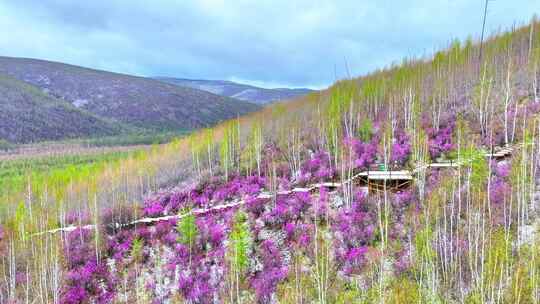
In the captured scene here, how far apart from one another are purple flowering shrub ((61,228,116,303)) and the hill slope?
132190mm

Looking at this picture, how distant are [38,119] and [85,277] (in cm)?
15016

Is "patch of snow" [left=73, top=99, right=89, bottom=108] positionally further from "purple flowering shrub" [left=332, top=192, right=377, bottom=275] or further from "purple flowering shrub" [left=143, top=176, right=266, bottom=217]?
"purple flowering shrub" [left=332, top=192, right=377, bottom=275]

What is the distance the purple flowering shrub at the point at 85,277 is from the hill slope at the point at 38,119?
434 ft

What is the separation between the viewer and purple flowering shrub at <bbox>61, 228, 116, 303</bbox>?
1984cm

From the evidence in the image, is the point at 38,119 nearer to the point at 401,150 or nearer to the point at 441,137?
the point at 401,150

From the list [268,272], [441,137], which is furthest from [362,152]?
[268,272]

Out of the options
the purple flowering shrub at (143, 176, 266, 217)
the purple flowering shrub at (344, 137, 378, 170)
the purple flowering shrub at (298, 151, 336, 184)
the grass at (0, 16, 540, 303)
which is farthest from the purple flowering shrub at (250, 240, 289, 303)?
the purple flowering shrub at (344, 137, 378, 170)

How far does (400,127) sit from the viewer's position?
84.2 ft

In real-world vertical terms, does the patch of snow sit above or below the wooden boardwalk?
above

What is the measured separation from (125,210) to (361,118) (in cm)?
1859

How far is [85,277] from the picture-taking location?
21000mm

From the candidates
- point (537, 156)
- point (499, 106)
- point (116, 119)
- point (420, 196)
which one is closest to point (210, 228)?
point (420, 196)

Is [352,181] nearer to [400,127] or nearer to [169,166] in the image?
[400,127]

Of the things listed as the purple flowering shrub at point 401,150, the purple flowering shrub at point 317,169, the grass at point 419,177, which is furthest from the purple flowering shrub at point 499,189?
the purple flowering shrub at point 317,169
